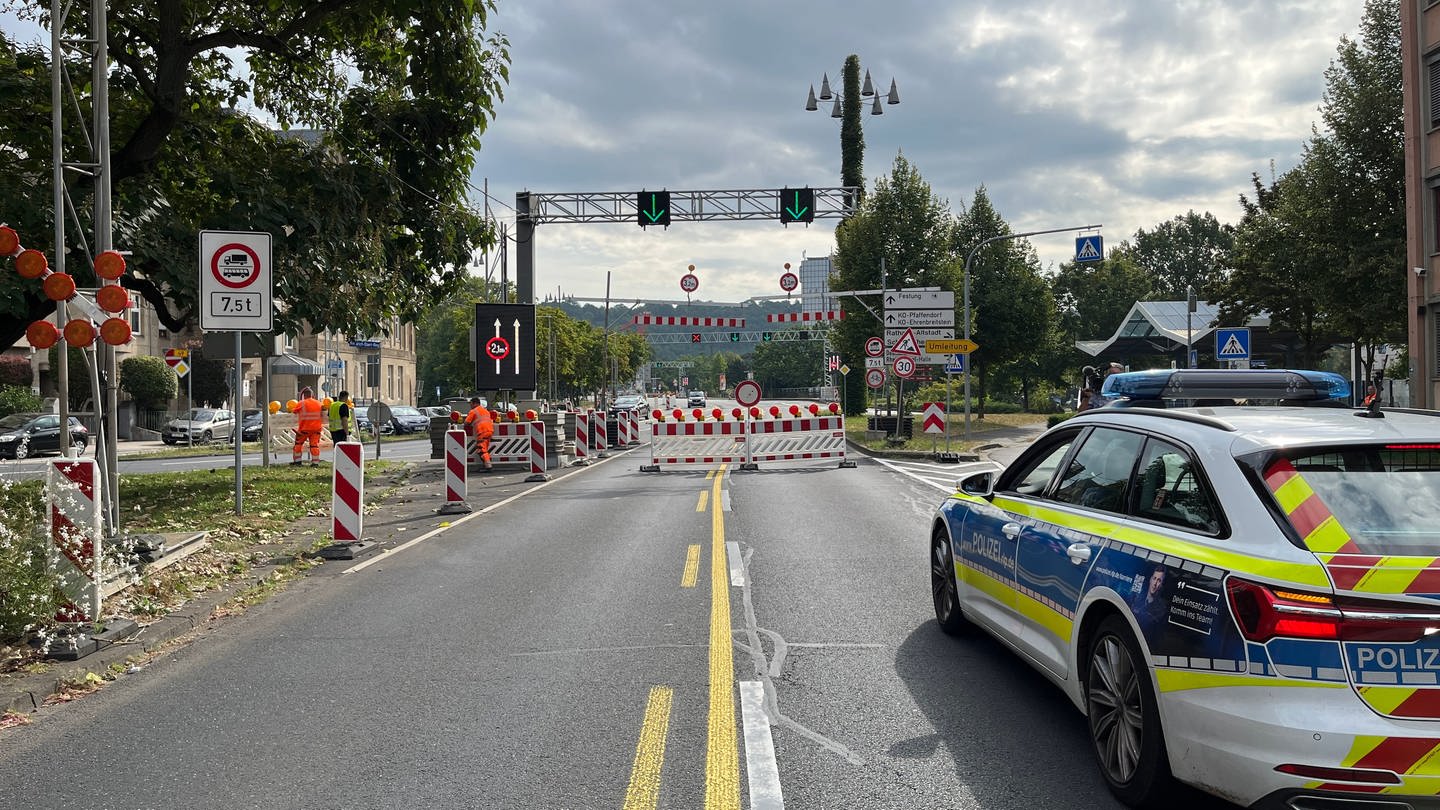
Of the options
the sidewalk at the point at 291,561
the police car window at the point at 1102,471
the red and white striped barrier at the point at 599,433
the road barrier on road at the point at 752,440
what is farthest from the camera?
the red and white striped barrier at the point at 599,433

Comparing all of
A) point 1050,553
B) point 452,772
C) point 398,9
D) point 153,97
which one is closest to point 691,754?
point 452,772

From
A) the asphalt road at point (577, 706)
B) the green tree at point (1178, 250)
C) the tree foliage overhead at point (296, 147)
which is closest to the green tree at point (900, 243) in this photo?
the tree foliage overhead at point (296, 147)

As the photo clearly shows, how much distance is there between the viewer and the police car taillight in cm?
327

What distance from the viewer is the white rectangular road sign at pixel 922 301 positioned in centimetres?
2905

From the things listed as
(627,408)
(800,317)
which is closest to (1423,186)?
(800,317)

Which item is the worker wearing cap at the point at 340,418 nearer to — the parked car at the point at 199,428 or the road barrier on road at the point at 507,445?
the road barrier on road at the point at 507,445

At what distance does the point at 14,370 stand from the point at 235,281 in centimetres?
3763

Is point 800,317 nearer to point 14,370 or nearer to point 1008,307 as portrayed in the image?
point 1008,307

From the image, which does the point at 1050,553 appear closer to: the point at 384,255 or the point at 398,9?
the point at 398,9

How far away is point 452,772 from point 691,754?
1.03 metres

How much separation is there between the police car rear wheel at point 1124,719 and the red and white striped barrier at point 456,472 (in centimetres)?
1161

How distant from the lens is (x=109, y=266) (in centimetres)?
830

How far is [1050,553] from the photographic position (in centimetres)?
495

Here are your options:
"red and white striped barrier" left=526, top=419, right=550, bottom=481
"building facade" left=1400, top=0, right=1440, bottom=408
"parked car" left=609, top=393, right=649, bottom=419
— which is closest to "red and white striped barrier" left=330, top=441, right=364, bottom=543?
"red and white striped barrier" left=526, top=419, right=550, bottom=481
